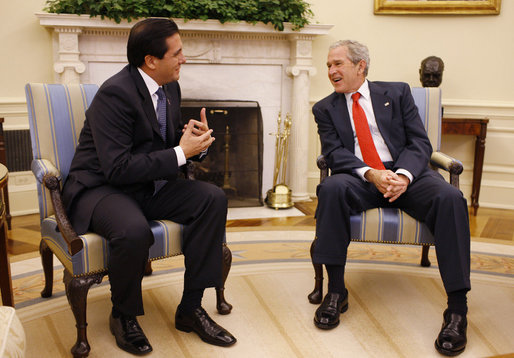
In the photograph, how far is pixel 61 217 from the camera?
2068 mm

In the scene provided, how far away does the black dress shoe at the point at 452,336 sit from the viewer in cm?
211

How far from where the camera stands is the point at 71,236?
78.2 inches

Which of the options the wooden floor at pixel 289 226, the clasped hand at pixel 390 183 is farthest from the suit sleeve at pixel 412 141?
the wooden floor at pixel 289 226

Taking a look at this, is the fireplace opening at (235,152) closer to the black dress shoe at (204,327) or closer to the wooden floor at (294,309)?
the wooden floor at (294,309)

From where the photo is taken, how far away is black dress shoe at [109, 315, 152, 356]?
2086 millimetres

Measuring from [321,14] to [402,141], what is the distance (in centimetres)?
226

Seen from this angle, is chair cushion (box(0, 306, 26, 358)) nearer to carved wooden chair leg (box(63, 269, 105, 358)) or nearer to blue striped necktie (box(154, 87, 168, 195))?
carved wooden chair leg (box(63, 269, 105, 358))

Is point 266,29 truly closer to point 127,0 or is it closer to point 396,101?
point 127,0

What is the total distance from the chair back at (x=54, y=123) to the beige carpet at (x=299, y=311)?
0.55 metres

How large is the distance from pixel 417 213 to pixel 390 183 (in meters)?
0.18

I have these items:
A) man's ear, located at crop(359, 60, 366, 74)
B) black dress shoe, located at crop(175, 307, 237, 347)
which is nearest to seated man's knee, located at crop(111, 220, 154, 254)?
black dress shoe, located at crop(175, 307, 237, 347)

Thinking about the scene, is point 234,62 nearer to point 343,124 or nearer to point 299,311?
point 343,124

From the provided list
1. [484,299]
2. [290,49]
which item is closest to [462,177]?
[290,49]

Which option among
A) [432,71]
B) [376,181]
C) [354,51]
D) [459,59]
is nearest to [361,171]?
[376,181]
